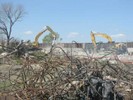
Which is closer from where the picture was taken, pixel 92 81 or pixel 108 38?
pixel 92 81

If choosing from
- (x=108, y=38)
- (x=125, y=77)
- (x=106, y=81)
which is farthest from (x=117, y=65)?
(x=108, y=38)

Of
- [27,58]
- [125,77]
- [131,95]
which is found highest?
[27,58]

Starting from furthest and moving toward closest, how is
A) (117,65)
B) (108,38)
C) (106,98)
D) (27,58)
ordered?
(108,38) < (117,65) < (27,58) < (106,98)

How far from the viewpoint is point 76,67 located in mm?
5980

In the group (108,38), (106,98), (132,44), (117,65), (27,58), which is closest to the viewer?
(106,98)

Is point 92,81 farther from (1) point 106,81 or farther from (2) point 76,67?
(2) point 76,67

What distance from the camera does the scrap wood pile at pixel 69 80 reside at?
5.40 metres

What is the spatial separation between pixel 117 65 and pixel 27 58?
1.90 metres

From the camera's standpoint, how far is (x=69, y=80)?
18.0 ft

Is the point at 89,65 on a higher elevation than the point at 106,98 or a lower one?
higher

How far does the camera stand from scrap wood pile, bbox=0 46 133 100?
5.40m

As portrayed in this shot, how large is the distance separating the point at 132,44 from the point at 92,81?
86.3ft

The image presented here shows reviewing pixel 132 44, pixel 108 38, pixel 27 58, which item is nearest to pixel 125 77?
pixel 27 58

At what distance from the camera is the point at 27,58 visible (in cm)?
573
